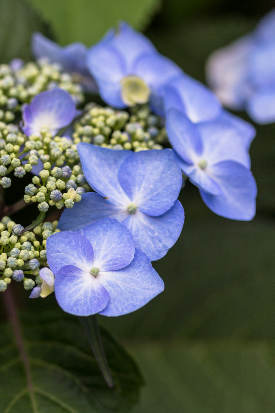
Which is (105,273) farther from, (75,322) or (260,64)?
(260,64)

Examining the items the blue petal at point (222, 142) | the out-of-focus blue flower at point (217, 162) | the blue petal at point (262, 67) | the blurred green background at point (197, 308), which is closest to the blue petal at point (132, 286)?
the out-of-focus blue flower at point (217, 162)

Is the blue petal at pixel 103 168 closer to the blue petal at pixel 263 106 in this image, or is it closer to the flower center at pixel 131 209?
the flower center at pixel 131 209

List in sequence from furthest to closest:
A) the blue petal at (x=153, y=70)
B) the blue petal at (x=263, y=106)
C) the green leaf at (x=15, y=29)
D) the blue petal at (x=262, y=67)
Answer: the blue petal at (x=262, y=67) < the blue petal at (x=263, y=106) < the green leaf at (x=15, y=29) < the blue petal at (x=153, y=70)

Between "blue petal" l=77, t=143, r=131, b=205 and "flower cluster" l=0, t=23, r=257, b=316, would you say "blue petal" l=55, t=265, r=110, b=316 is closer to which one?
"flower cluster" l=0, t=23, r=257, b=316

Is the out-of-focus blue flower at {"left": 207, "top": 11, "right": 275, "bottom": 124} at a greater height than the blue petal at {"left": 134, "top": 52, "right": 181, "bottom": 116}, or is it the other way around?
the blue petal at {"left": 134, "top": 52, "right": 181, "bottom": 116}

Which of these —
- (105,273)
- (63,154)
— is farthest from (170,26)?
(105,273)

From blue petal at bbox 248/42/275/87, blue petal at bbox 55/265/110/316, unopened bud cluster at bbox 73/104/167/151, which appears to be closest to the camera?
blue petal at bbox 55/265/110/316

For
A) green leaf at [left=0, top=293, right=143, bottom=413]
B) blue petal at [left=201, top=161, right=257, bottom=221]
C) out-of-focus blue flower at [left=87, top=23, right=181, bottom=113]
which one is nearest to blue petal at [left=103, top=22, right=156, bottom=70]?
out-of-focus blue flower at [left=87, top=23, right=181, bottom=113]
